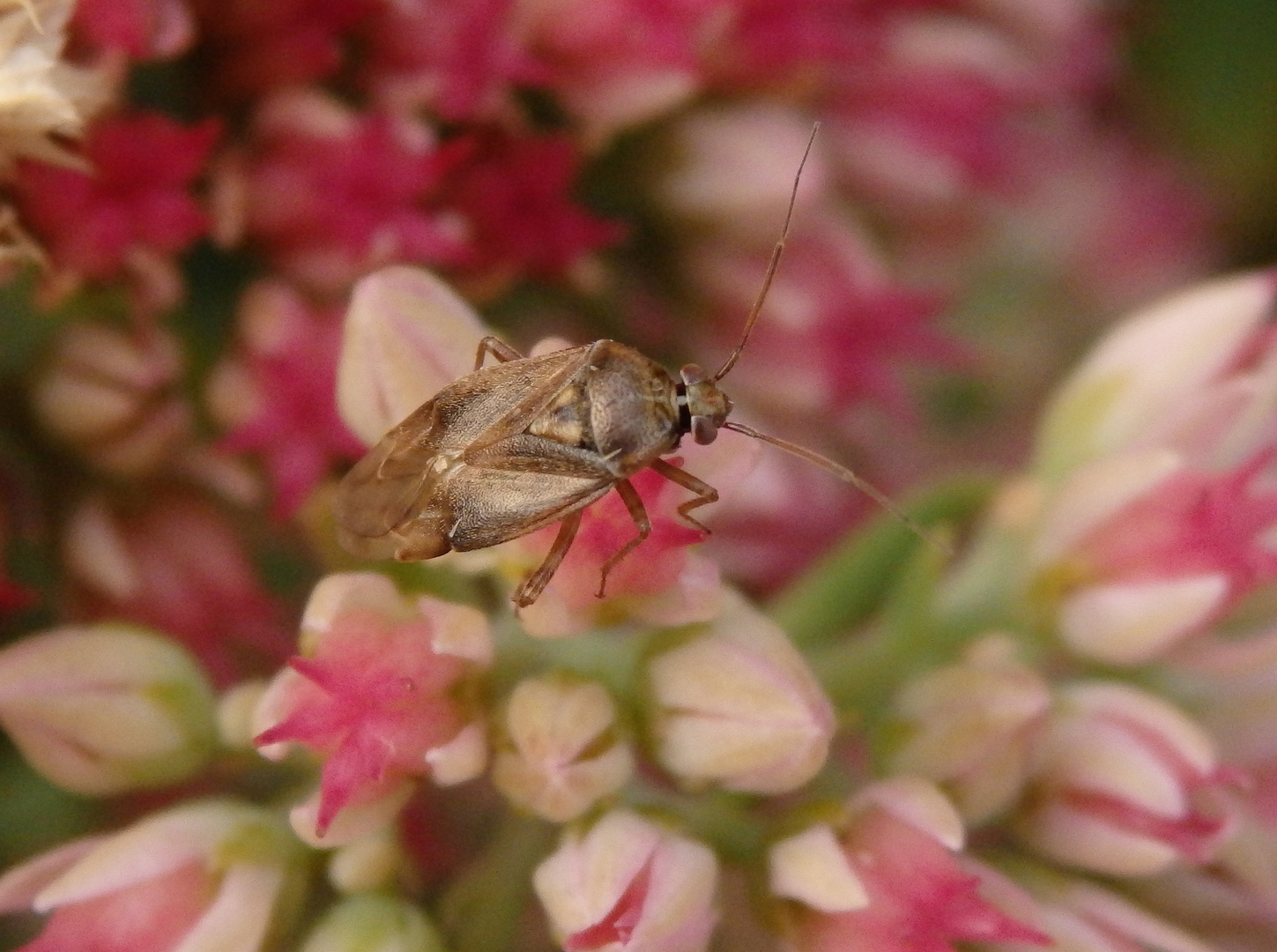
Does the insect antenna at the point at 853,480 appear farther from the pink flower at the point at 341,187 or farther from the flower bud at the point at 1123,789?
the pink flower at the point at 341,187

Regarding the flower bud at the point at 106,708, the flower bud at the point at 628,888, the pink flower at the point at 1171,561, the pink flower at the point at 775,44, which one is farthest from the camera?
the pink flower at the point at 775,44

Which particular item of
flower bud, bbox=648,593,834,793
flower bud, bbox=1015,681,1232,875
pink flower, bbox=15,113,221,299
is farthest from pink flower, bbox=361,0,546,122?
flower bud, bbox=1015,681,1232,875

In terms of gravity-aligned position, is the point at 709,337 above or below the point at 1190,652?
above

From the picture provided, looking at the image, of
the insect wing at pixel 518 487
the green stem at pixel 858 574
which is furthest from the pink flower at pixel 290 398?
the green stem at pixel 858 574

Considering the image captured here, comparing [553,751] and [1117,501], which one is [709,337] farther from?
[553,751]

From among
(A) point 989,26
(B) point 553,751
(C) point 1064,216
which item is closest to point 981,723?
(B) point 553,751

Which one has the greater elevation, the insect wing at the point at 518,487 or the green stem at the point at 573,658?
the insect wing at the point at 518,487

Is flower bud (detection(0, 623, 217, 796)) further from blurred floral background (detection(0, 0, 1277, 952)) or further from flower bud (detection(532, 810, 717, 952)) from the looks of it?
flower bud (detection(532, 810, 717, 952))
